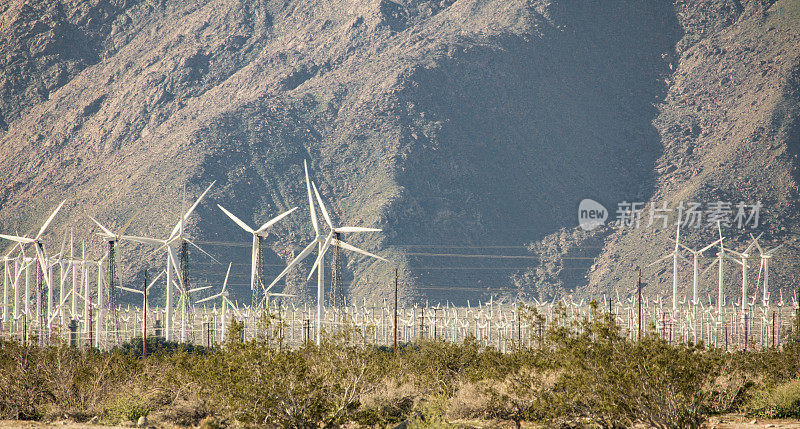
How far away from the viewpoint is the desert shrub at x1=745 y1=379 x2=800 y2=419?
34.2 m

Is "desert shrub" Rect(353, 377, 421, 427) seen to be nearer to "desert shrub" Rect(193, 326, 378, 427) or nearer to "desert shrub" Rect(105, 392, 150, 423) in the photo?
"desert shrub" Rect(193, 326, 378, 427)

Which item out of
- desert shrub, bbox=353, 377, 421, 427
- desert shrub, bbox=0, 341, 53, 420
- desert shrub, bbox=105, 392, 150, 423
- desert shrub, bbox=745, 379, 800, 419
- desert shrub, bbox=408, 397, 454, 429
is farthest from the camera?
desert shrub, bbox=0, 341, 53, 420

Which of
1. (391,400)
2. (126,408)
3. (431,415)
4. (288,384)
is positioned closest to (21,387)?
(126,408)

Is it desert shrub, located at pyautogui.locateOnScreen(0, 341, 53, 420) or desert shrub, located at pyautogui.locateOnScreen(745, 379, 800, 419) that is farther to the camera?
desert shrub, located at pyautogui.locateOnScreen(0, 341, 53, 420)

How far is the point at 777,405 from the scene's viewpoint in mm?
34188

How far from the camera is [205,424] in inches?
961

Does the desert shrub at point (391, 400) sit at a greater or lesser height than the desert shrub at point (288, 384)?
lesser

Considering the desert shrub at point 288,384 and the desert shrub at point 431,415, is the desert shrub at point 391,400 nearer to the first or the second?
the desert shrub at point 431,415

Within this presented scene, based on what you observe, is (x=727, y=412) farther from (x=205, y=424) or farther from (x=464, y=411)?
(x=205, y=424)

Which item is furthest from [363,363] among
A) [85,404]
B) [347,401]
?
[85,404]

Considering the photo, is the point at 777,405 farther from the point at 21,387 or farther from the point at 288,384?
the point at 21,387

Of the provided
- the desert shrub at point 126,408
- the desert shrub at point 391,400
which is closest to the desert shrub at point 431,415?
the desert shrub at point 391,400

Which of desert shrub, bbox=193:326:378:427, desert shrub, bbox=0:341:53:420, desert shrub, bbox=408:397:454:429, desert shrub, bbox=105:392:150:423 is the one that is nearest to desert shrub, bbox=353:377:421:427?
desert shrub, bbox=408:397:454:429

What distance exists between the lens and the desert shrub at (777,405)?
34.2 metres
